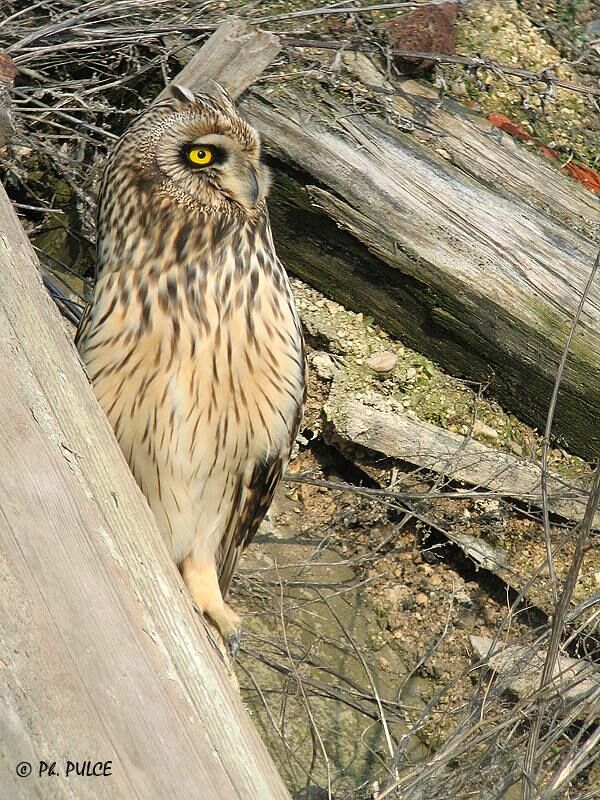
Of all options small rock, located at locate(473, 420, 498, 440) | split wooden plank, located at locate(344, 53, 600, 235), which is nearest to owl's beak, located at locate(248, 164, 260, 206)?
split wooden plank, located at locate(344, 53, 600, 235)

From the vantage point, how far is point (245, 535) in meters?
3.16

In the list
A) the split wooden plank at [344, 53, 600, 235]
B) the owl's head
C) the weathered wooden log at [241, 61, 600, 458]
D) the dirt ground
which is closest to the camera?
the owl's head

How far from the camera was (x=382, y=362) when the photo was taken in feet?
15.3

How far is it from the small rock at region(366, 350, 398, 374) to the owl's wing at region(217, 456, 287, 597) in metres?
1.60

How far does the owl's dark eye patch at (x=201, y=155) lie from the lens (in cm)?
262

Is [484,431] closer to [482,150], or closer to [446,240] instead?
[446,240]

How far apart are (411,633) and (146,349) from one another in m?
2.23

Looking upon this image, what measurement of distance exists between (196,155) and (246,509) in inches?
39.0

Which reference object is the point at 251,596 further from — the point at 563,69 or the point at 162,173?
the point at 563,69

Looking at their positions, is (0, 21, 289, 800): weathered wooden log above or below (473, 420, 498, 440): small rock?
above

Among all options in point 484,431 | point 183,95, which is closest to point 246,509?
point 183,95

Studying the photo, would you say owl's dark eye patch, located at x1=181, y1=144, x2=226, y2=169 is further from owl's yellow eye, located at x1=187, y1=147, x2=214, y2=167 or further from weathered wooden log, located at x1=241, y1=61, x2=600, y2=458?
weathered wooden log, located at x1=241, y1=61, x2=600, y2=458

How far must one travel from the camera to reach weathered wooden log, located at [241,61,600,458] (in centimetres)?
428

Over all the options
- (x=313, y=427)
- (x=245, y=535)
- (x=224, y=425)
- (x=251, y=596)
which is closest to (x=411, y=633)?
(x=251, y=596)
